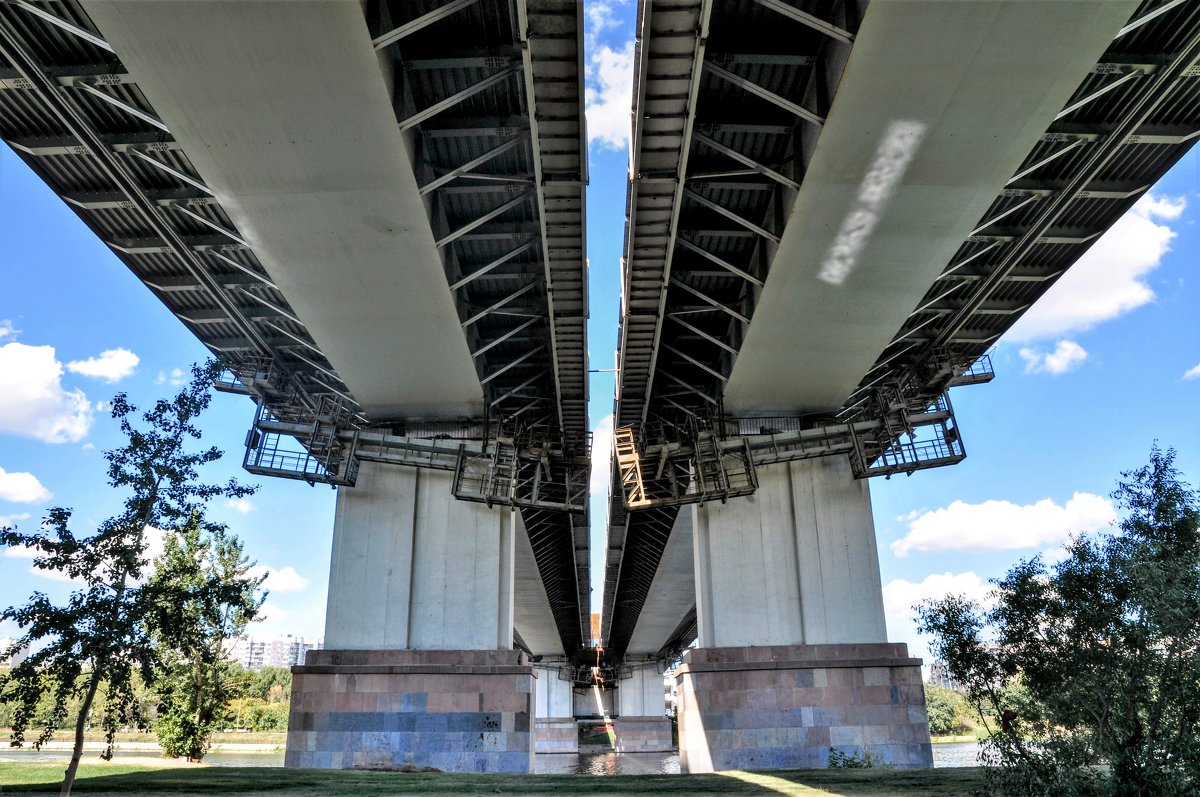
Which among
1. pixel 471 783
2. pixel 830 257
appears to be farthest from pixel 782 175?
pixel 471 783

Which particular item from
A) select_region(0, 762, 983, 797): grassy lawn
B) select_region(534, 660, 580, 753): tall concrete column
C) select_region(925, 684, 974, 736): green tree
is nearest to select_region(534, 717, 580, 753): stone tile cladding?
select_region(534, 660, 580, 753): tall concrete column

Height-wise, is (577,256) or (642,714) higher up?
(577,256)

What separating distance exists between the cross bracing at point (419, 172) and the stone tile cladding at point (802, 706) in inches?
448

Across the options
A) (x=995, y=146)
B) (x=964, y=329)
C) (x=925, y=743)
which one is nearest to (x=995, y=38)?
(x=995, y=146)

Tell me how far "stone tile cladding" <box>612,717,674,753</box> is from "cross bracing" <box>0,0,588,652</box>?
67796 millimetres

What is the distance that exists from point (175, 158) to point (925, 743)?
26.8 metres

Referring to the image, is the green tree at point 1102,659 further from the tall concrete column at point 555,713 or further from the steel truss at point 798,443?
the tall concrete column at point 555,713

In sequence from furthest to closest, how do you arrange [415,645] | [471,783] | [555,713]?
[555,713], [415,645], [471,783]

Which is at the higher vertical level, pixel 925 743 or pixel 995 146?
pixel 995 146

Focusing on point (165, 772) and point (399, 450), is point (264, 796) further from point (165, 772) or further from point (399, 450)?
point (399, 450)

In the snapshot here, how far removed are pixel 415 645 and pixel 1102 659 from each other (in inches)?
815

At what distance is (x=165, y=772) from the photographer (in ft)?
A: 66.0

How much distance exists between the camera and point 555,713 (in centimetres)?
9694

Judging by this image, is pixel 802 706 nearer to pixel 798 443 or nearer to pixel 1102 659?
pixel 798 443
